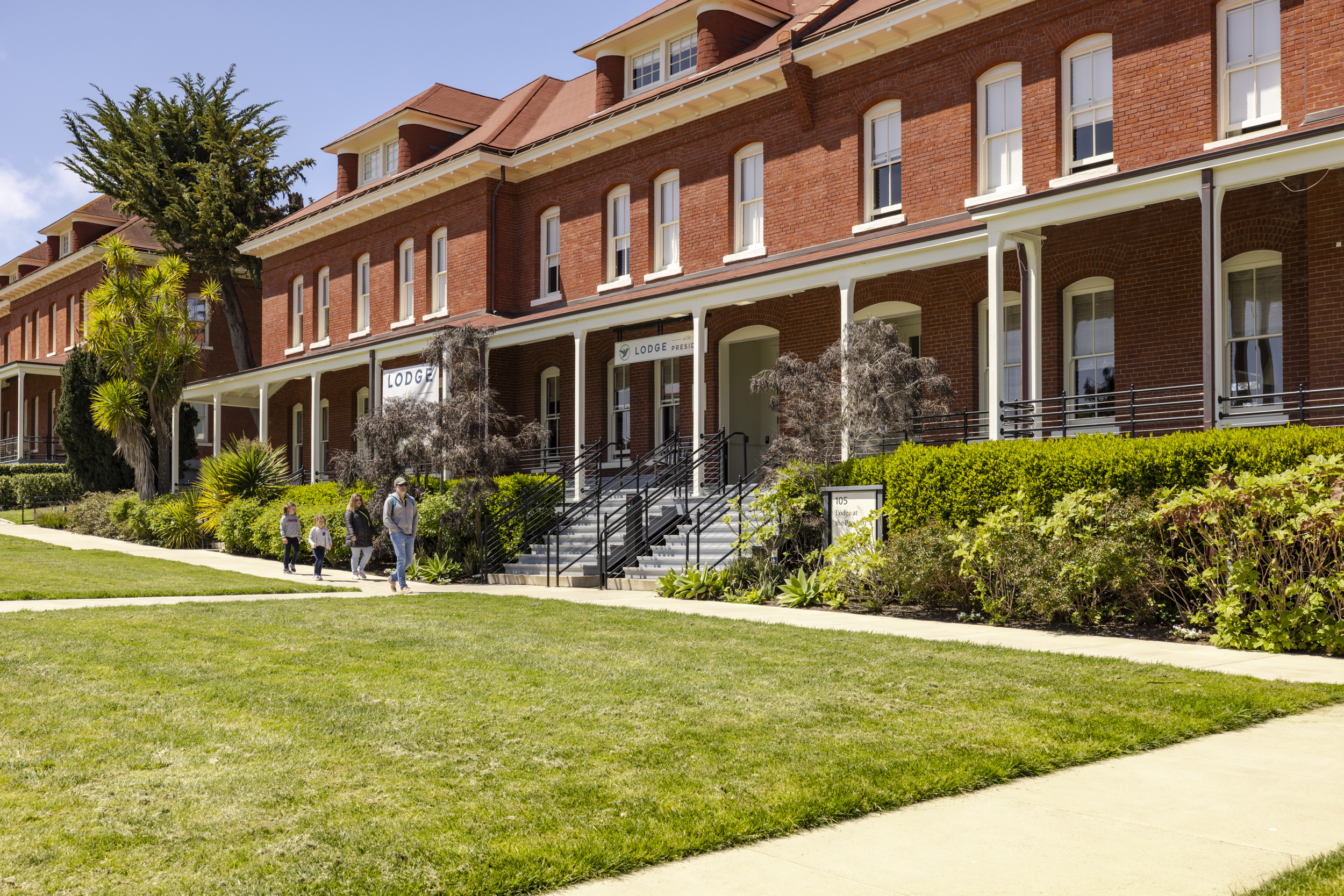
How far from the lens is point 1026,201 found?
1438cm

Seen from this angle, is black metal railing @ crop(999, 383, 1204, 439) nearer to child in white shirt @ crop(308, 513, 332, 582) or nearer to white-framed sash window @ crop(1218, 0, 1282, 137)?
white-framed sash window @ crop(1218, 0, 1282, 137)

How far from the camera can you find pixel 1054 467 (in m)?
12.3

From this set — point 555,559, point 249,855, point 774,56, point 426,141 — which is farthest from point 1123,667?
point 426,141

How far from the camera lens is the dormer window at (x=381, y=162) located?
→ 1239 inches

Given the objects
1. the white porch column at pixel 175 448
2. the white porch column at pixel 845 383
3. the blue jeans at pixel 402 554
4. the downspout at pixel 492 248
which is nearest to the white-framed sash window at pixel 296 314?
the white porch column at pixel 175 448

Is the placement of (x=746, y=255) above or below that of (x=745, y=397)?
above

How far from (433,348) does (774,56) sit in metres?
7.92

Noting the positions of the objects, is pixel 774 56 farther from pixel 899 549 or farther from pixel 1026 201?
pixel 899 549

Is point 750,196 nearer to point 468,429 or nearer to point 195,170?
point 468,429

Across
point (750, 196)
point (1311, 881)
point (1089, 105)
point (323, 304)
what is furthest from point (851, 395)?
point (323, 304)

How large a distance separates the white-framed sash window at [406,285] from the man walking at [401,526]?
14458mm

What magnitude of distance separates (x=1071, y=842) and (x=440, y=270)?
2619 centimetres

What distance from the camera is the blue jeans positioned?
51.2ft

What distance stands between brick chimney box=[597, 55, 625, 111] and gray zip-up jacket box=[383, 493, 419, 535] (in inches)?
490
